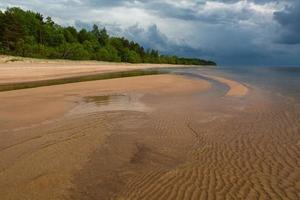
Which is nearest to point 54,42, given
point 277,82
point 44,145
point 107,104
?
point 277,82

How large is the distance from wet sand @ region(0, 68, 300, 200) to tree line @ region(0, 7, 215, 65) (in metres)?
54.9

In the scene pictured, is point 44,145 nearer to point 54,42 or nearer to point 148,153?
point 148,153

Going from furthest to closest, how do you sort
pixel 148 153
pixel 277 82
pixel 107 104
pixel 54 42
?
pixel 54 42 → pixel 277 82 → pixel 107 104 → pixel 148 153

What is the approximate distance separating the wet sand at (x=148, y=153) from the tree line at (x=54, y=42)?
180 feet

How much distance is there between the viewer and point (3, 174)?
24.0 feet

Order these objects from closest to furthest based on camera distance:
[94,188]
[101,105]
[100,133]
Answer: [94,188] → [100,133] → [101,105]

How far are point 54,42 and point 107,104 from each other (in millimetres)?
77684

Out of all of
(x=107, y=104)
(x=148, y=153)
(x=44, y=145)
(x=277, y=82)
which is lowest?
(x=277, y=82)

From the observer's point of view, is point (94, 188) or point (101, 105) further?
point (101, 105)

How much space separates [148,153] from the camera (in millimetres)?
9031

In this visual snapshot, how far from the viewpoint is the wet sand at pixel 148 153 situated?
21.7 feet

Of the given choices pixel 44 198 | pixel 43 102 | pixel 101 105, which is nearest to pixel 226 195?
pixel 44 198

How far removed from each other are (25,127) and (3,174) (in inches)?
180

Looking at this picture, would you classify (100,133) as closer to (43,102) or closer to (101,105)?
(101,105)
